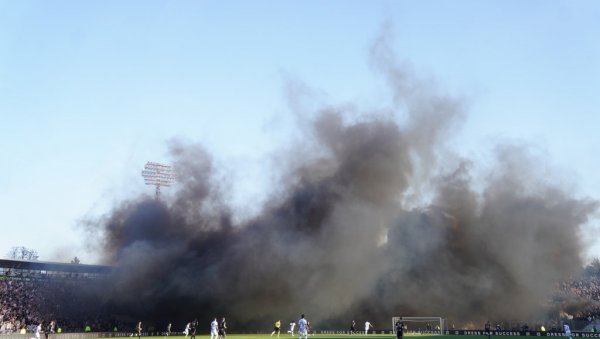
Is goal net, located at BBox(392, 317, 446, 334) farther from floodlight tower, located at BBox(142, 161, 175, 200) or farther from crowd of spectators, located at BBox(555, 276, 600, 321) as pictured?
floodlight tower, located at BBox(142, 161, 175, 200)

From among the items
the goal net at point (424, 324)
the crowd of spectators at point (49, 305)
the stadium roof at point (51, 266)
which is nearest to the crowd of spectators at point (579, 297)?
the goal net at point (424, 324)

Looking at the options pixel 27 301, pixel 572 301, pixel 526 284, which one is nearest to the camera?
pixel 27 301

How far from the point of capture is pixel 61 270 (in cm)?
10938

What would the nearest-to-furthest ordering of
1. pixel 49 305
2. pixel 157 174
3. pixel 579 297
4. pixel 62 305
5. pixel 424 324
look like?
1. pixel 424 324
2. pixel 49 305
3. pixel 62 305
4. pixel 579 297
5. pixel 157 174

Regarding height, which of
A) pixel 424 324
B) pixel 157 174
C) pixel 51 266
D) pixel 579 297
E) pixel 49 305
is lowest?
pixel 424 324

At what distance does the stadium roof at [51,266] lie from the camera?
10281 centimetres

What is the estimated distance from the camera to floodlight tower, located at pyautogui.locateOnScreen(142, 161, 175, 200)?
5167 inches

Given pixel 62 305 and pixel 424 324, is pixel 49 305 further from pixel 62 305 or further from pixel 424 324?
pixel 424 324

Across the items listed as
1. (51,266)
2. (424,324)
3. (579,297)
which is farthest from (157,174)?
(579,297)

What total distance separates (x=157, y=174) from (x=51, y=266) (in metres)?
32.9

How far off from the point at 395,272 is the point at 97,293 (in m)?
57.4

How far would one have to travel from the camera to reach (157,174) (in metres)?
132

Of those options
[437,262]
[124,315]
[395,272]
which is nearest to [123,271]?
[124,315]

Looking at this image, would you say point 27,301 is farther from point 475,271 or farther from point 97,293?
point 475,271
